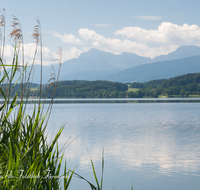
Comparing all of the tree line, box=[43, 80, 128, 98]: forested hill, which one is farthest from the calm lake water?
box=[43, 80, 128, 98]: forested hill

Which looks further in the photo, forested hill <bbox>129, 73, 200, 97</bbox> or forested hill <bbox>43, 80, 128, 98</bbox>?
forested hill <bbox>43, 80, 128, 98</bbox>

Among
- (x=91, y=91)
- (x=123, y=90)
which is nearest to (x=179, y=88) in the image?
(x=123, y=90)

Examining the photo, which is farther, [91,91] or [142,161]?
[91,91]

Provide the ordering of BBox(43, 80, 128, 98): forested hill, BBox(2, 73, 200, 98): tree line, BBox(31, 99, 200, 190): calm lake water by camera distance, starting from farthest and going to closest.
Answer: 1. BBox(43, 80, 128, 98): forested hill
2. BBox(2, 73, 200, 98): tree line
3. BBox(31, 99, 200, 190): calm lake water

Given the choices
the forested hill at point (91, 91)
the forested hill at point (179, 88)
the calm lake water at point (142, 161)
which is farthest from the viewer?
the forested hill at point (91, 91)

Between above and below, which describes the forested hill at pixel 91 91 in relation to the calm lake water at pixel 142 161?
above

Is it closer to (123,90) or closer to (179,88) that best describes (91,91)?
(123,90)

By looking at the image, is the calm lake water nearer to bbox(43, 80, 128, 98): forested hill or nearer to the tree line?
the tree line

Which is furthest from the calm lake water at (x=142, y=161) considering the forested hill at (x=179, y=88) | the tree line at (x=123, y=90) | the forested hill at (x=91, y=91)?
the forested hill at (x=91, y=91)

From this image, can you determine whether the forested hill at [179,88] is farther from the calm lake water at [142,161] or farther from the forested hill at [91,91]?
the calm lake water at [142,161]

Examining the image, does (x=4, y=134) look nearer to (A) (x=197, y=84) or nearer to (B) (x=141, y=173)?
(B) (x=141, y=173)

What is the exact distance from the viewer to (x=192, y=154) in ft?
53.3

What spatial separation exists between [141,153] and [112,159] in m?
2.35

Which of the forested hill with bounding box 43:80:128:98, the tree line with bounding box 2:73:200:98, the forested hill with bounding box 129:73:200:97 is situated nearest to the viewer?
the forested hill with bounding box 129:73:200:97
